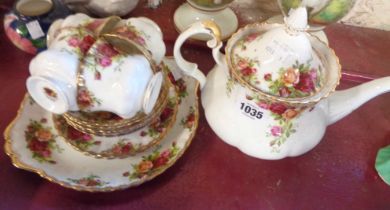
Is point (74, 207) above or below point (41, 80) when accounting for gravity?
below

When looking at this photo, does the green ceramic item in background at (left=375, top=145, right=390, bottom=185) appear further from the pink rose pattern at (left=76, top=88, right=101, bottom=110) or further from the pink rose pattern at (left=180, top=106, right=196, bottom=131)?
the pink rose pattern at (left=76, top=88, right=101, bottom=110)

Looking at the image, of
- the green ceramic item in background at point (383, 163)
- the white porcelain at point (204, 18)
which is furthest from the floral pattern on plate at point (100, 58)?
the green ceramic item in background at point (383, 163)

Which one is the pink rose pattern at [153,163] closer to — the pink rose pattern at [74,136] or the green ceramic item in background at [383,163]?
the pink rose pattern at [74,136]

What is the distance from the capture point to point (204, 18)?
71 cm

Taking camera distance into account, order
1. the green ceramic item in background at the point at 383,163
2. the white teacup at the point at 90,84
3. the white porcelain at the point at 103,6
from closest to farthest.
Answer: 1. the white teacup at the point at 90,84
2. the green ceramic item in background at the point at 383,163
3. the white porcelain at the point at 103,6

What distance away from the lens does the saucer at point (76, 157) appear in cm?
48

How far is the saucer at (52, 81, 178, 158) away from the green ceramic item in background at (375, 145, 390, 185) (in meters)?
0.29

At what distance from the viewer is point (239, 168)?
54 centimetres

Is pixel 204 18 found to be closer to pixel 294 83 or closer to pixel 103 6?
pixel 103 6

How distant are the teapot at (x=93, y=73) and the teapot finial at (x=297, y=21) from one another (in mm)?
164

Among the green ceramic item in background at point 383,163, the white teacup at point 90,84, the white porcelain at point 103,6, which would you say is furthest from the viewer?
the white porcelain at point 103,6

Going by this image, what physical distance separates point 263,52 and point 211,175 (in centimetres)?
18

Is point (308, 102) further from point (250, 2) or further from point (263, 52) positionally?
point (250, 2)

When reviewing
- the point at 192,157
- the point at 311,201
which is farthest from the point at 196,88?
the point at 311,201
